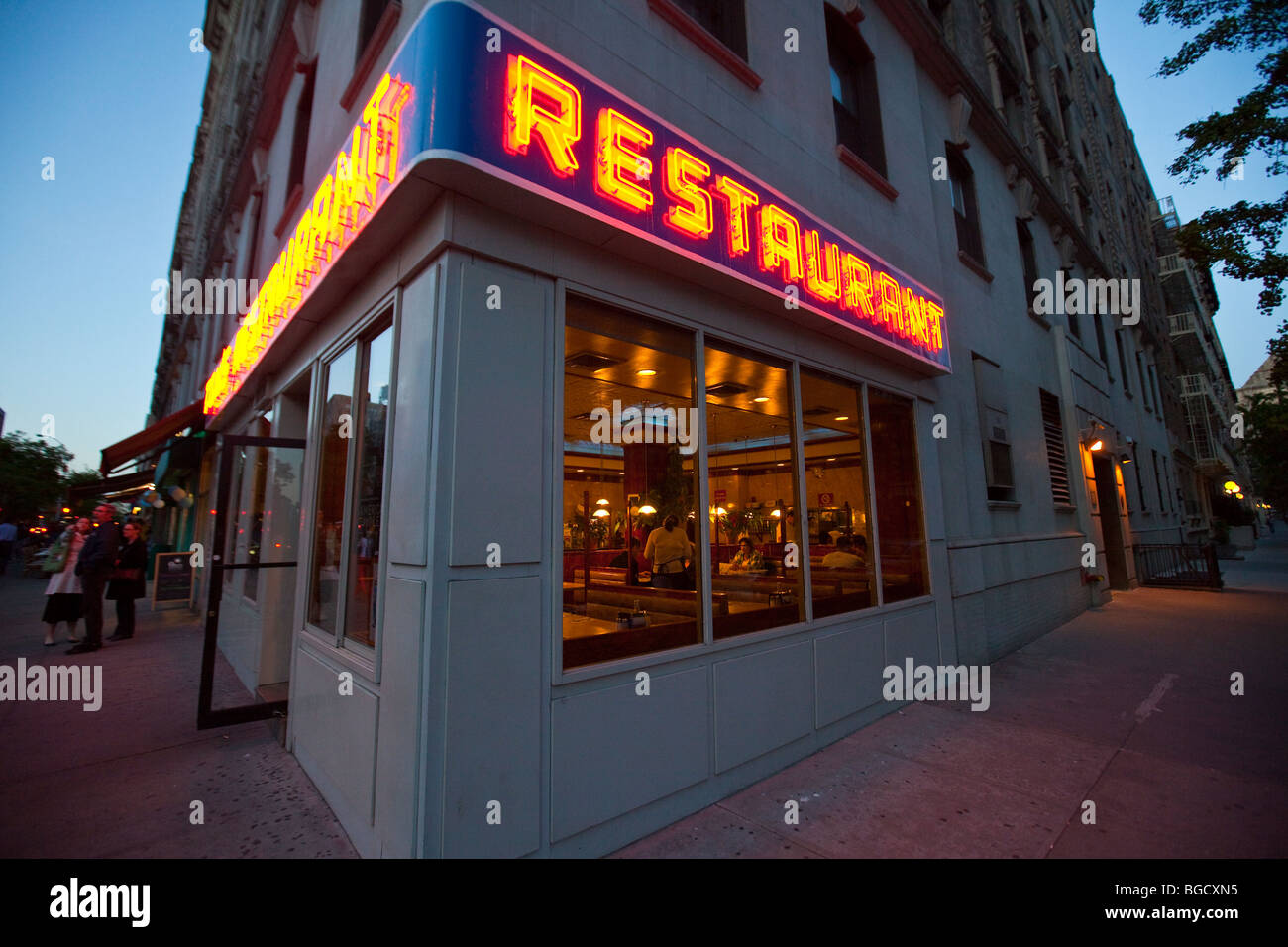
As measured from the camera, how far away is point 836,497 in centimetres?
612

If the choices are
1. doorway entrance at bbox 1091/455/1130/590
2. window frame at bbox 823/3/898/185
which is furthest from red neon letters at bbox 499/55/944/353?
doorway entrance at bbox 1091/455/1130/590

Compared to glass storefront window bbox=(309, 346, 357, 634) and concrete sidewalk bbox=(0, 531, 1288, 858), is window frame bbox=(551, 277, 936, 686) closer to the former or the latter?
concrete sidewalk bbox=(0, 531, 1288, 858)

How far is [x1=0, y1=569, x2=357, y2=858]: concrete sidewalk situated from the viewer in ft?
10.3

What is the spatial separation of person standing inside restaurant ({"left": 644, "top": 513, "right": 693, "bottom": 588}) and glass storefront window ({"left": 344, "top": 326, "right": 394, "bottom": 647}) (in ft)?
7.35

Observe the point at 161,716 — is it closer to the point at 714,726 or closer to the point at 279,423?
the point at 279,423

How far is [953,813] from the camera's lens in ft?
11.3


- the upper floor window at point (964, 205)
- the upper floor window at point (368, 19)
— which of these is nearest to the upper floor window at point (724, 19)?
the upper floor window at point (368, 19)

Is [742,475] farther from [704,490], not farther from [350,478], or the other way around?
[350,478]

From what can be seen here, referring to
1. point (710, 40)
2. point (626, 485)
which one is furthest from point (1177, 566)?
point (710, 40)

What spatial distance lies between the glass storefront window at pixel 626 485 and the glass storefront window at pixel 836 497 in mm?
1375

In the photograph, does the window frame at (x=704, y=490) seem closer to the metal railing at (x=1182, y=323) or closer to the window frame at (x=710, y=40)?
the window frame at (x=710, y=40)

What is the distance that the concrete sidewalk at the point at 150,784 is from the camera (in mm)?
3127
